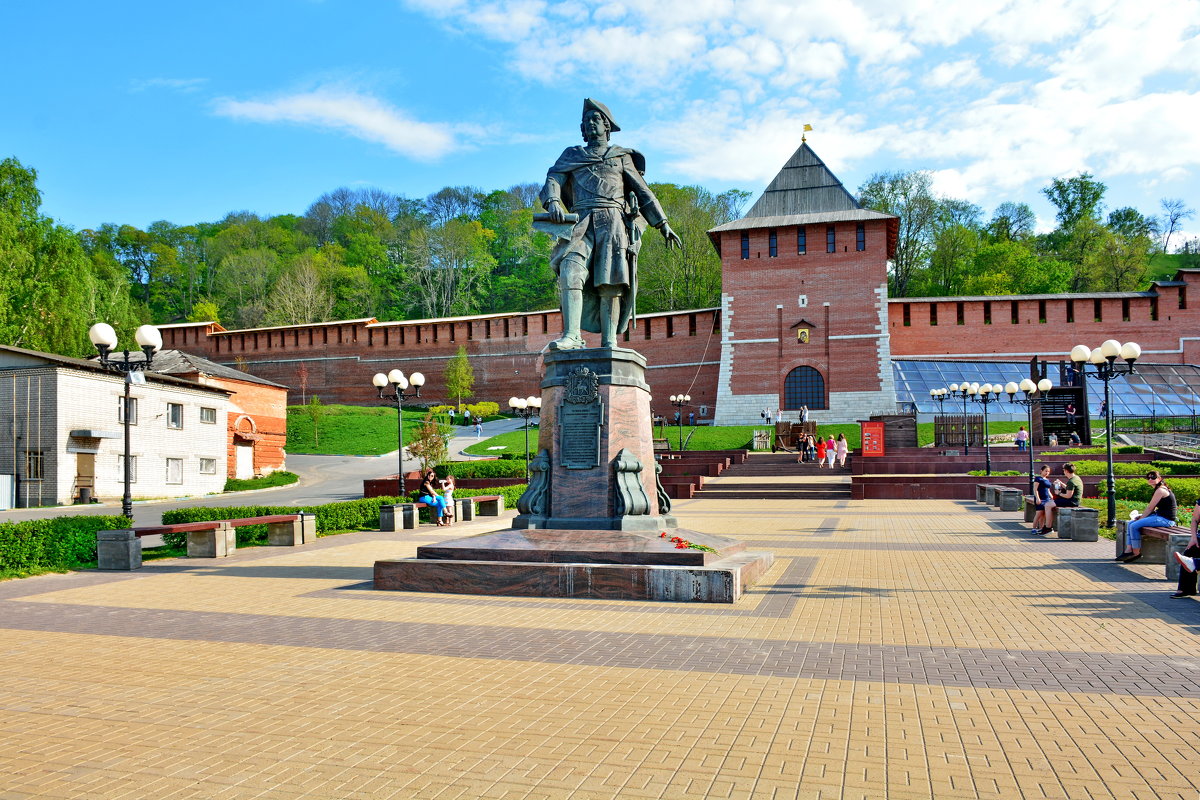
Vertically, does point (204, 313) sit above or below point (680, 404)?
above

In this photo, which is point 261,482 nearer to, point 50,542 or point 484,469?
point 484,469

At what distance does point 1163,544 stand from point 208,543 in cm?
1185

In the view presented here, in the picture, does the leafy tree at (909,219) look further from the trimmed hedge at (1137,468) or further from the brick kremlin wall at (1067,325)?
the trimmed hedge at (1137,468)

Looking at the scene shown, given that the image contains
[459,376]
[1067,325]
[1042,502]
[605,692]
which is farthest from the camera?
[459,376]

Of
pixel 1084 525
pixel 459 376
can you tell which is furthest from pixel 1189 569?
pixel 459 376

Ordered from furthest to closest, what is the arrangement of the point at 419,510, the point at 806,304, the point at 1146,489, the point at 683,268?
1. the point at 683,268
2. the point at 806,304
3. the point at 1146,489
4. the point at 419,510

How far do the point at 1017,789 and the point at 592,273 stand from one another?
7352mm

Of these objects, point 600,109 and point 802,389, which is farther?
point 802,389

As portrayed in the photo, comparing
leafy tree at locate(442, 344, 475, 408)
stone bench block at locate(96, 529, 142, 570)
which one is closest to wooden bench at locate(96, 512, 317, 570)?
stone bench block at locate(96, 529, 142, 570)

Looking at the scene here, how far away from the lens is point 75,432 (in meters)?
25.9

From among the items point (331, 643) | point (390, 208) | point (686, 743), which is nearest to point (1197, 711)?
point (686, 743)

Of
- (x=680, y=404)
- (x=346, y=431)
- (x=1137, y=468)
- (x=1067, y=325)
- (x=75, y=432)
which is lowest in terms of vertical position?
(x=1137, y=468)

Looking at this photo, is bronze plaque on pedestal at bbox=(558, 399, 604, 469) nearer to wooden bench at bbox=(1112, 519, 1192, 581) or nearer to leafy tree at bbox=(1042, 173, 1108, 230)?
wooden bench at bbox=(1112, 519, 1192, 581)

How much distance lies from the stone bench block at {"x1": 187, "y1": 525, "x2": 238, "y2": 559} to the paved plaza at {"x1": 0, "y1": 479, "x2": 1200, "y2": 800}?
3.03 metres
